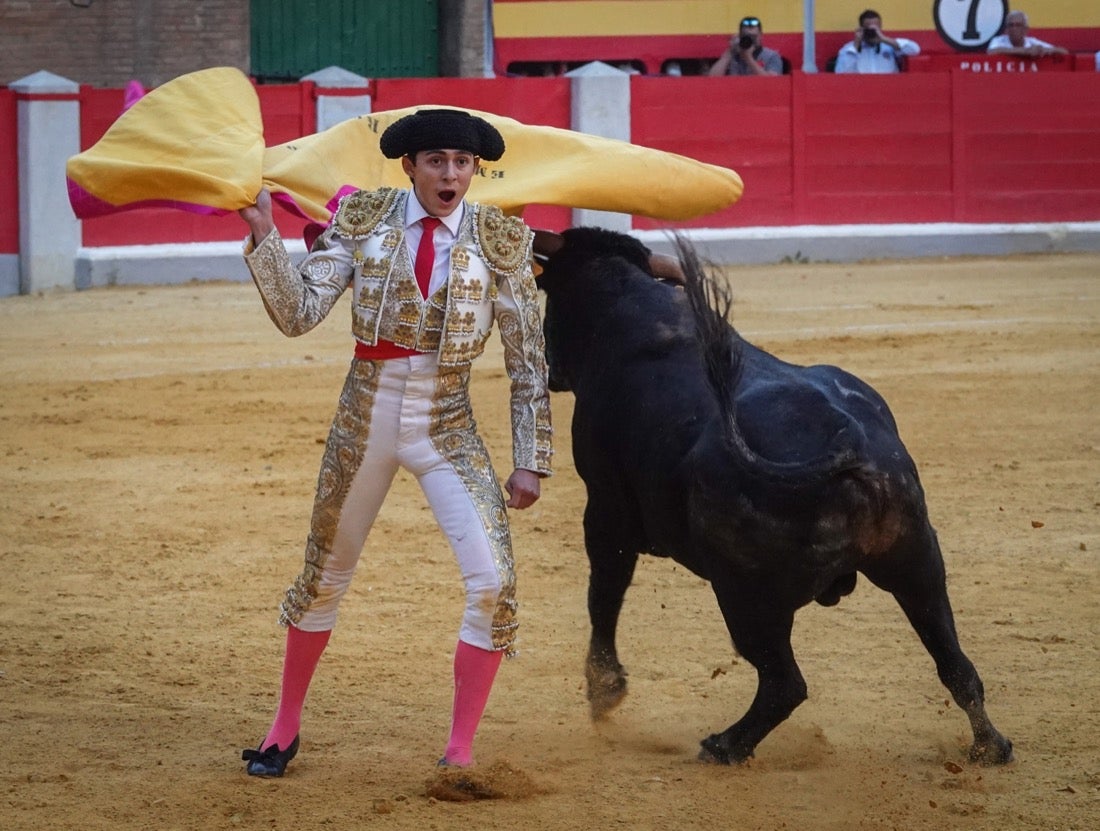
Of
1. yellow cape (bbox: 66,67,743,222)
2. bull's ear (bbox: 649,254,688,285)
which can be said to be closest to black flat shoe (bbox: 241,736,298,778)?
yellow cape (bbox: 66,67,743,222)

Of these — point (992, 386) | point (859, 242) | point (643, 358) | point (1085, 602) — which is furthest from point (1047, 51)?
point (643, 358)

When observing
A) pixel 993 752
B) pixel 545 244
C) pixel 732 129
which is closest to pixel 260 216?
pixel 545 244

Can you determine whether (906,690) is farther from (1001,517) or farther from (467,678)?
(1001,517)

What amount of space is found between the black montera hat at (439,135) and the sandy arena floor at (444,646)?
1136mm

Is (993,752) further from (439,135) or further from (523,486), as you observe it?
(439,135)

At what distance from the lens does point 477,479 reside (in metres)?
3.07

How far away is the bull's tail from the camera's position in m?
2.87

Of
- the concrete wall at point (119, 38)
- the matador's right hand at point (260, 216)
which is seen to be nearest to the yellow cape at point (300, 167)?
the matador's right hand at point (260, 216)

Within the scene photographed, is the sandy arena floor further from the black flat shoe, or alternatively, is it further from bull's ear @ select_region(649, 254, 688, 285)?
bull's ear @ select_region(649, 254, 688, 285)

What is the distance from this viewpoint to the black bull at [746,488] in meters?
2.89

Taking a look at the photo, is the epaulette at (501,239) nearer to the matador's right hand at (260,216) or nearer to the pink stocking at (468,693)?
the matador's right hand at (260,216)

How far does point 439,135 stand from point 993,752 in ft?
5.18

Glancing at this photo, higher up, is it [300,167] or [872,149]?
[872,149]

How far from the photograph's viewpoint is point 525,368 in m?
3.12
